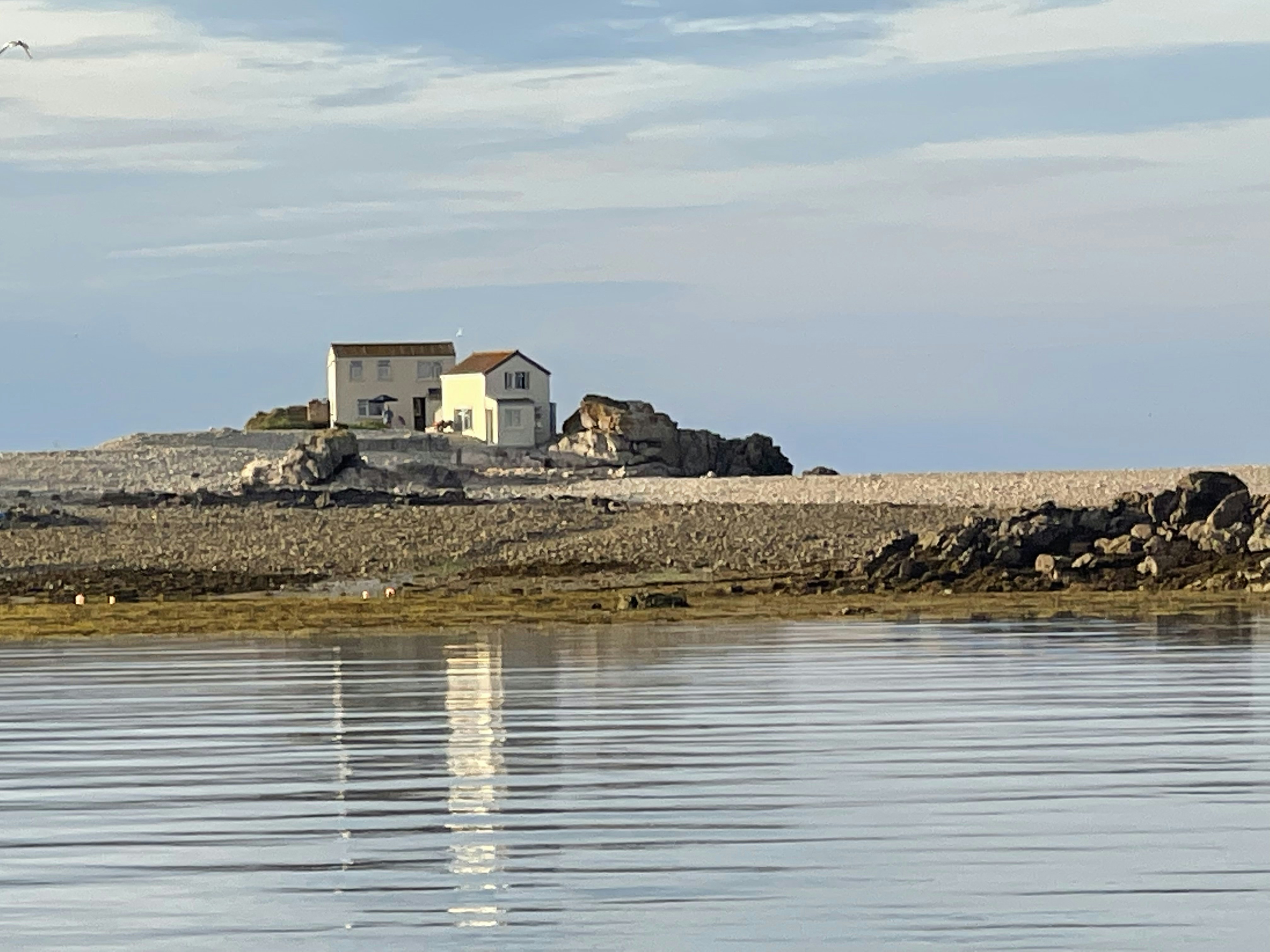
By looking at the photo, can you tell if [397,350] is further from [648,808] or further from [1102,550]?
[648,808]

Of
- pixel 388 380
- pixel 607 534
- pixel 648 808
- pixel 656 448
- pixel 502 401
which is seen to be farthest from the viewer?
pixel 388 380

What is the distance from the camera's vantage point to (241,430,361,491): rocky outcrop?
5416cm

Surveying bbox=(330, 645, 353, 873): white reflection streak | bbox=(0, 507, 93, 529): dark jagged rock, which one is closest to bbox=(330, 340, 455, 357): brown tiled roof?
bbox=(0, 507, 93, 529): dark jagged rock

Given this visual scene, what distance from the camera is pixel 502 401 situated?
7031 cm

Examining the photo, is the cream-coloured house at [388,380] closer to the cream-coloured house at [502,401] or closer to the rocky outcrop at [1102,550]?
the cream-coloured house at [502,401]

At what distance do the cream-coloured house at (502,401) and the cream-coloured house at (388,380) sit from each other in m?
3.57

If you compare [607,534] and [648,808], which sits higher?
[607,534]

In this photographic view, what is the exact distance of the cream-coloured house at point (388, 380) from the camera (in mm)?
76875

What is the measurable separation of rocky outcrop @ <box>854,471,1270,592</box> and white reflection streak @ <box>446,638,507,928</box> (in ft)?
39.7

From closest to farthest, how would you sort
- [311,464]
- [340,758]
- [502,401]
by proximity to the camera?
[340,758] → [311,464] → [502,401]

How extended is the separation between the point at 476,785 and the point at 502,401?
60.3 m

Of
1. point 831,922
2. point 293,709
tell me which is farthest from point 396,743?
point 831,922

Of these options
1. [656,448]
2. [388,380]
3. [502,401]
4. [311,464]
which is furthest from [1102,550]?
[388,380]

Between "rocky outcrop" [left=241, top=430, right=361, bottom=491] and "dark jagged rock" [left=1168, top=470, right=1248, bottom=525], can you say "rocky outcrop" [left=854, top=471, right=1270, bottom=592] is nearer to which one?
"dark jagged rock" [left=1168, top=470, right=1248, bottom=525]
